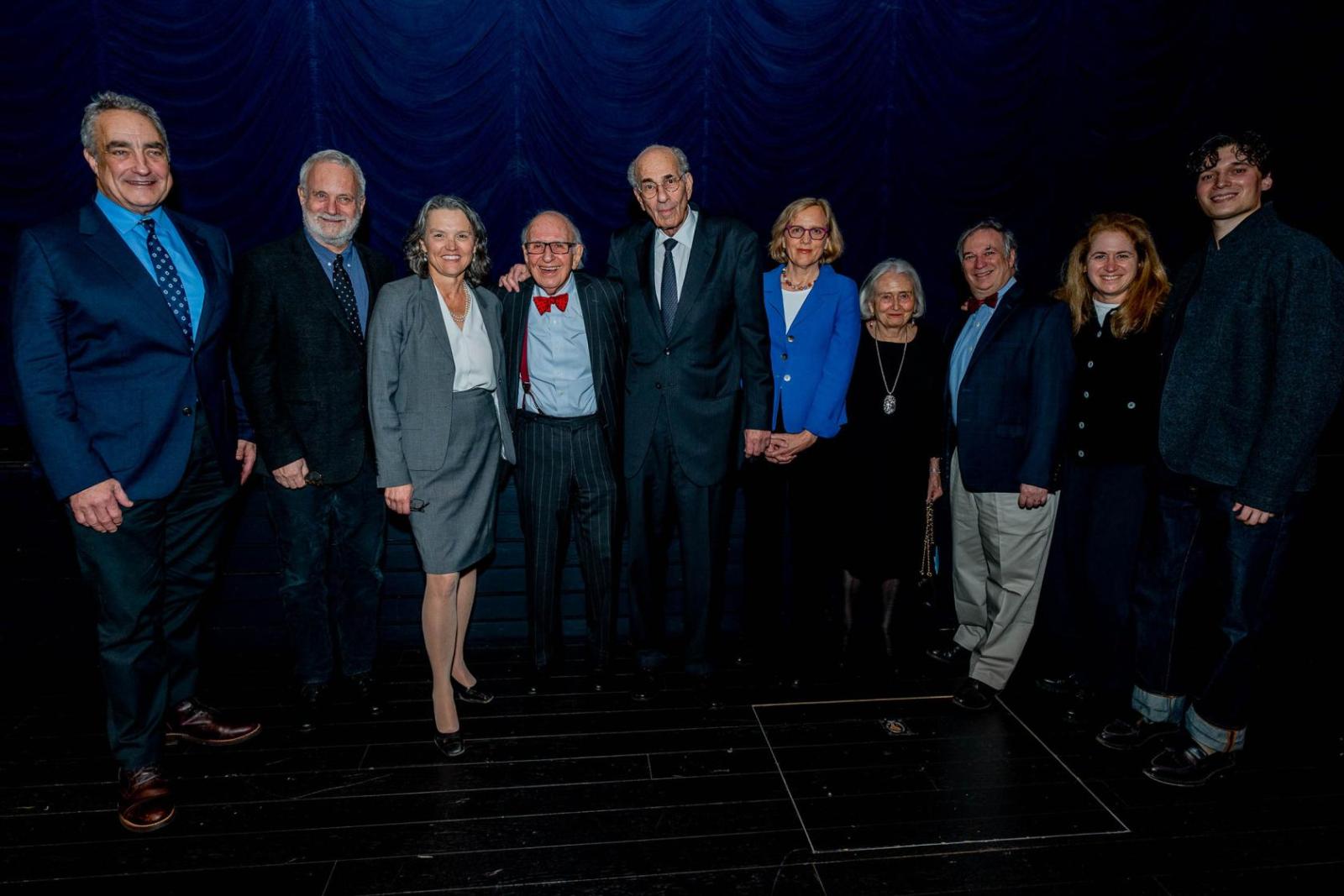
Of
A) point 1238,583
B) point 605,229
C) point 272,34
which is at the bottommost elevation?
point 1238,583

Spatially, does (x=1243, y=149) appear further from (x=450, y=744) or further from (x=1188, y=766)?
(x=450, y=744)

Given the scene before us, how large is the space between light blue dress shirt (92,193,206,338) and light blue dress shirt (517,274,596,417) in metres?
1.01

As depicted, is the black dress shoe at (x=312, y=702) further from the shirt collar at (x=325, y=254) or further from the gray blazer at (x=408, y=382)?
the shirt collar at (x=325, y=254)

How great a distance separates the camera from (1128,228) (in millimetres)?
2621

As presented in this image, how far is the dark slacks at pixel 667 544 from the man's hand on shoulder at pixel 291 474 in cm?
109

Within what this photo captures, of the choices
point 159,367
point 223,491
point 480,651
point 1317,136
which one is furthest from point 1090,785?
point 1317,136

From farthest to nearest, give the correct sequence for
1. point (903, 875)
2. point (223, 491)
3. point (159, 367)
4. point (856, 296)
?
point (856, 296) → point (223, 491) → point (159, 367) → point (903, 875)

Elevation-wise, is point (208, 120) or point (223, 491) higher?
point (208, 120)

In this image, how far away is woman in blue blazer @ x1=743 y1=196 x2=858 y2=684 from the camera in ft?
9.50

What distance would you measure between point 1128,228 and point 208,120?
226 inches

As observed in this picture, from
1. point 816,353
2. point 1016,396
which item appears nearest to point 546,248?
point 816,353

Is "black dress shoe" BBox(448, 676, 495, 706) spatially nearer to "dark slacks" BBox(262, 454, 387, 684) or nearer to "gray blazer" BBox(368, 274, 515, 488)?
"dark slacks" BBox(262, 454, 387, 684)

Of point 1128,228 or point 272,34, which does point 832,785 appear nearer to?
point 1128,228

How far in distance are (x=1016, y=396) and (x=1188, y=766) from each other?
4.10 feet
